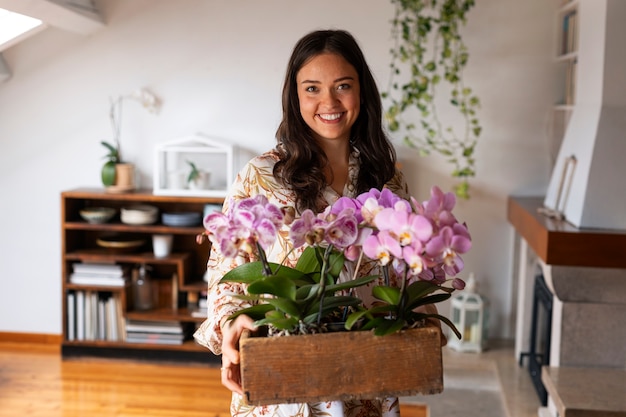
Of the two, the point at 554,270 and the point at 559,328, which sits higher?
the point at 554,270

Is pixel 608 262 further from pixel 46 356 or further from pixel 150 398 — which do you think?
pixel 46 356

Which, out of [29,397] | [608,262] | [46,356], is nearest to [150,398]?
[29,397]

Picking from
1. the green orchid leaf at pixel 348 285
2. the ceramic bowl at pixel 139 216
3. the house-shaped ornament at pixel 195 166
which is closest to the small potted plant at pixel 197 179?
the house-shaped ornament at pixel 195 166

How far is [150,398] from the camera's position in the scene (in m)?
4.04

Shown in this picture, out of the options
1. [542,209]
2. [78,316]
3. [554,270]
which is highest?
[542,209]

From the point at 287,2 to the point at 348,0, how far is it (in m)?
0.35

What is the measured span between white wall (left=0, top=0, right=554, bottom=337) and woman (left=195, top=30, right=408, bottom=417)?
2.69 meters

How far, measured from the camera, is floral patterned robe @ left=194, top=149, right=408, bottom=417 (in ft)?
4.99

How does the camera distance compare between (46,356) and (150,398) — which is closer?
(150,398)

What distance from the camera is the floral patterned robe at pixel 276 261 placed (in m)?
1.52

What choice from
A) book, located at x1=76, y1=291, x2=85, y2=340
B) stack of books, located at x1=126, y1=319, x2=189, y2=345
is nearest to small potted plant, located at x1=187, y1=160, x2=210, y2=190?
stack of books, located at x1=126, y1=319, x2=189, y2=345

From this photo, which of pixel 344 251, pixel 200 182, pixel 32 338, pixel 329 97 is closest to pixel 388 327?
pixel 344 251

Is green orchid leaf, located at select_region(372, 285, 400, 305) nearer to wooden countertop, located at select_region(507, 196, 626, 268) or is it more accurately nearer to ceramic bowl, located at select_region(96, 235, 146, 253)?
wooden countertop, located at select_region(507, 196, 626, 268)

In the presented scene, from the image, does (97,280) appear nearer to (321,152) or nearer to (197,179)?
(197,179)
